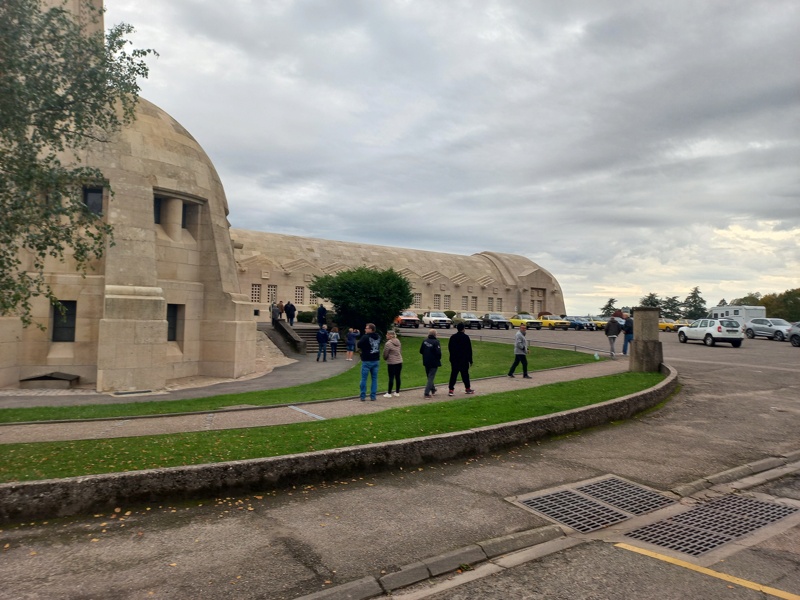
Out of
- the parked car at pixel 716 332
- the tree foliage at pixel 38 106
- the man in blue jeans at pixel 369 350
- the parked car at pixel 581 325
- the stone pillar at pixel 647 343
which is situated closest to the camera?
the tree foliage at pixel 38 106

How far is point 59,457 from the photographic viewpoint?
22.6 feet

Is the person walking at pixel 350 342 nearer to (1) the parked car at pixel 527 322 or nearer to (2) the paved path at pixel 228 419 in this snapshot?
(2) the paved path at pixel 228 419

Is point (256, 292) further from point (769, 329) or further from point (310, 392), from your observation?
point (769, 329)

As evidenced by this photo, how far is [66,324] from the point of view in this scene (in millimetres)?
18469

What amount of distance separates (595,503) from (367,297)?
83.6 ft

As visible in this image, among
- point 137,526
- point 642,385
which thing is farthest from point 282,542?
point 642,385

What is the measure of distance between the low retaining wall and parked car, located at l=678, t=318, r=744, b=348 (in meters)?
24.0

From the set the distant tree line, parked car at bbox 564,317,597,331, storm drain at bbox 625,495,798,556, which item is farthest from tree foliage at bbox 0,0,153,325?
the distant tree line

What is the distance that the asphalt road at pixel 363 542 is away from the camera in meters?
4.30

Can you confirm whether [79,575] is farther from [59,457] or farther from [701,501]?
[701,501]

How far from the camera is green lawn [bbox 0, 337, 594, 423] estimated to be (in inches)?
Result: 470

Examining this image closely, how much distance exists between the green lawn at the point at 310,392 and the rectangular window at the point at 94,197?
356 inches

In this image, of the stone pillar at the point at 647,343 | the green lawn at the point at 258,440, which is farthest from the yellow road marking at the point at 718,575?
the stone pillar at the point at 647,343

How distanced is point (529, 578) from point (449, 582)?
69 centimetres
